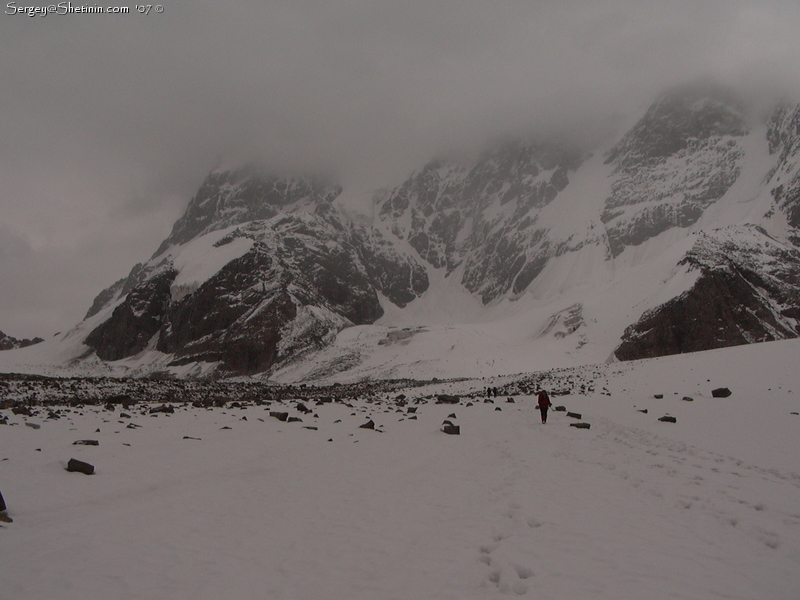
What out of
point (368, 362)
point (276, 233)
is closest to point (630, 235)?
point (368, 362)

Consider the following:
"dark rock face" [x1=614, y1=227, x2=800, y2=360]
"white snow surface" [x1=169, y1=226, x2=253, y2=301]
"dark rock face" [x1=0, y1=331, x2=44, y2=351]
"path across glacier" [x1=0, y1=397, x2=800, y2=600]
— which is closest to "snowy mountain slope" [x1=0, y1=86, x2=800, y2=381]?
"dark rock face" [x1=614, y1=227, x2=800, y2=360]

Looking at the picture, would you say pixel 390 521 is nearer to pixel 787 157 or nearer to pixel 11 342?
pixel 787 157

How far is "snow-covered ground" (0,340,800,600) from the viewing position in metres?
4.86

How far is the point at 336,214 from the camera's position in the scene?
174 m

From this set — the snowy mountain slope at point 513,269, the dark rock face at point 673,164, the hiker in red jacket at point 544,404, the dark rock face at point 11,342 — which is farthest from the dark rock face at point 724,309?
the dark rock face at point 11,342

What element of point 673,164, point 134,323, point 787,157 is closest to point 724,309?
point 787,157

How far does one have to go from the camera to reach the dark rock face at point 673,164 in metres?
117

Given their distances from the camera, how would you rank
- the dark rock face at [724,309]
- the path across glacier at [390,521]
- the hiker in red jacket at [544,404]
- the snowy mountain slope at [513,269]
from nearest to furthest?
the path across glacier at [390,521]
the hiker in red jacket at [544,404]
the dark rock face at [724,309]
the snowy mountain slope at [513,269]

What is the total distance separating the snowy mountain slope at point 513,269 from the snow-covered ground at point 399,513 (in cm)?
4991

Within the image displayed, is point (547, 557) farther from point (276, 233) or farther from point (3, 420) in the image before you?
point (276, 233)

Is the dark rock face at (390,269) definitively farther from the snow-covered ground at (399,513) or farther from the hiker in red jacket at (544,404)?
the snow-covered ground at (399,513)

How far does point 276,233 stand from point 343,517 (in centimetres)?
12482

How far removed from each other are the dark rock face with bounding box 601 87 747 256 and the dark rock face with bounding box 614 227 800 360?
5358 cm

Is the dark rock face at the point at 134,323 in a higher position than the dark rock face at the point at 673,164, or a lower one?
lower
